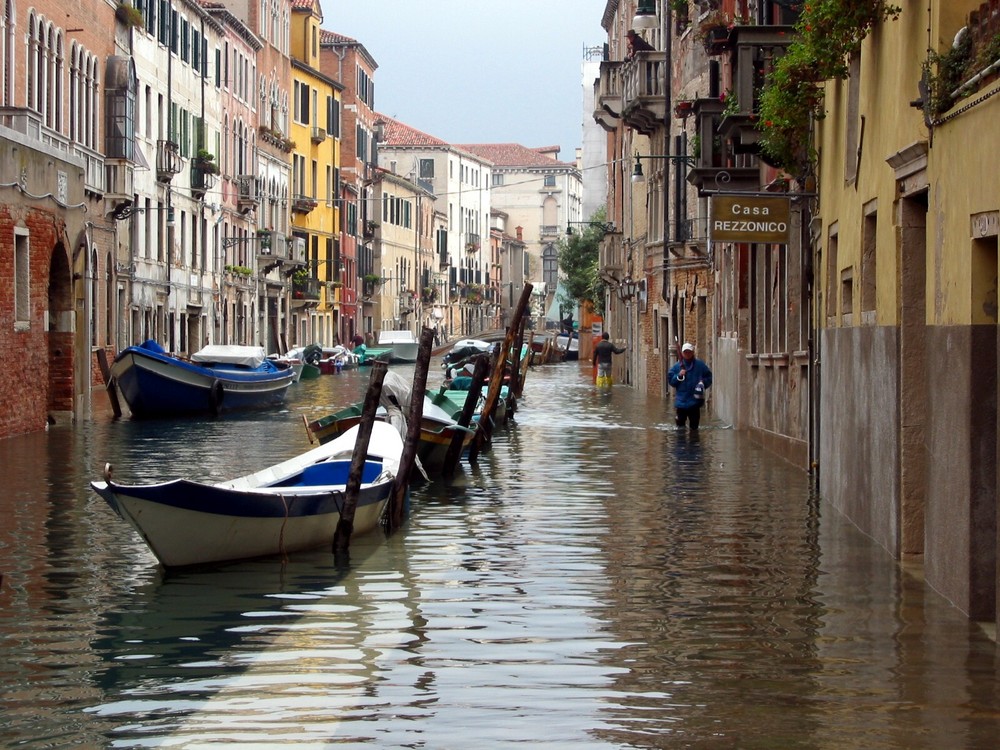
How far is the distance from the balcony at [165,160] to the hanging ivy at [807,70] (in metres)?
32.6

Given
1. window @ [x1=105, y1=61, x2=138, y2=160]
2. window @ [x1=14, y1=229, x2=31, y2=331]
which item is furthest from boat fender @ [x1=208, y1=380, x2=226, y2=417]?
window @ [x1=105, y1=61, x2=138, y2=160]

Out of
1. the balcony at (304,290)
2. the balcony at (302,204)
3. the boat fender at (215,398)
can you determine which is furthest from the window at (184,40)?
the balcony at (302,204)

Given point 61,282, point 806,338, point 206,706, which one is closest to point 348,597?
point 206,706

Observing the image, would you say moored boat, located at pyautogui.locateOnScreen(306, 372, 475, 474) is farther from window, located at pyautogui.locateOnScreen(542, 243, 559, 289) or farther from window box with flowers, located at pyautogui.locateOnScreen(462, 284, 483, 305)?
window, located at pyautogui.locateOnScreen(542, 243, 559, 289)

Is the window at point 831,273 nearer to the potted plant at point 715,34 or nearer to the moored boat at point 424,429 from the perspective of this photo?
the moored boat at point 424,429

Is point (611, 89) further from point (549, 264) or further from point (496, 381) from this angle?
point (549, 264)

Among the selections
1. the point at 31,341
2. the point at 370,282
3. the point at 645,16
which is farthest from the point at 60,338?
the point at 370,282

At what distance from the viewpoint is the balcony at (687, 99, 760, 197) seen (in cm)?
2709

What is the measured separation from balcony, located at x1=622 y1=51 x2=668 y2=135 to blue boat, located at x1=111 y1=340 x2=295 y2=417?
1187 centimetres

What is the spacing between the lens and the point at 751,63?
21.9m

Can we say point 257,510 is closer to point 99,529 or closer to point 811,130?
point 99,529

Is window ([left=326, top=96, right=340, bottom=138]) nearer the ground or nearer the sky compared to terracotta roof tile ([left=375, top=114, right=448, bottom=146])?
nearer the ground

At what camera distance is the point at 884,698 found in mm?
8398

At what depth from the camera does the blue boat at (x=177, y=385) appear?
1323 inches
